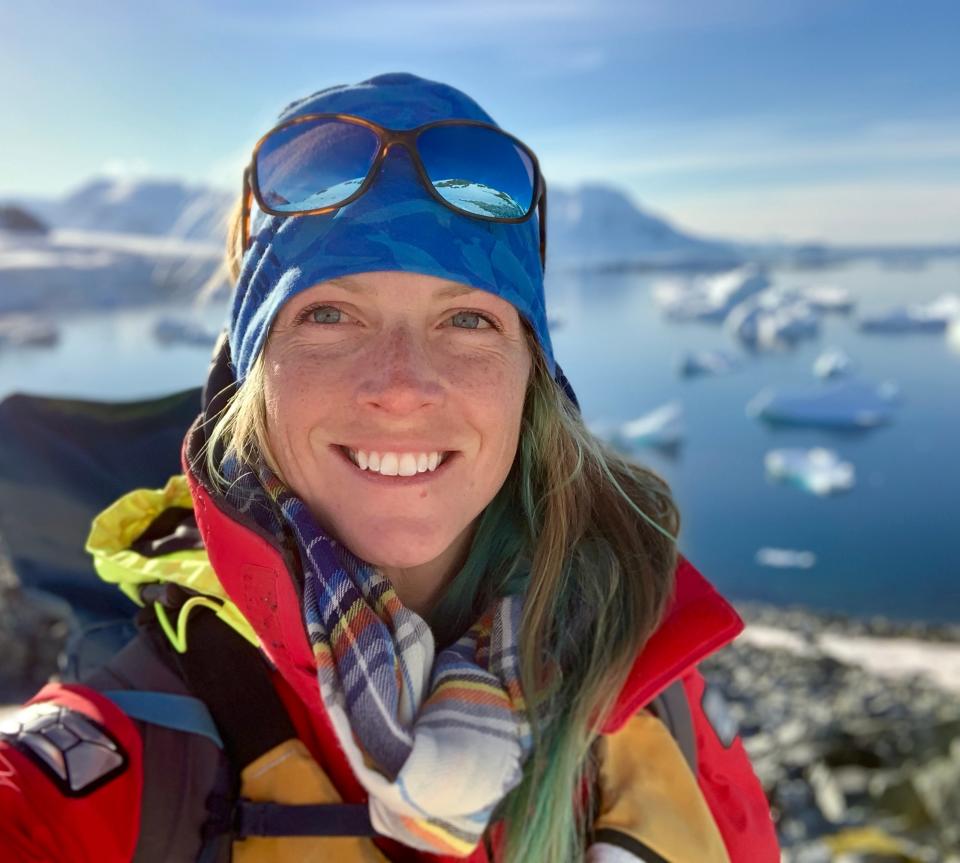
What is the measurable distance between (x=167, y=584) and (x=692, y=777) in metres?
0.77

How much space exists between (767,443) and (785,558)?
5.10m

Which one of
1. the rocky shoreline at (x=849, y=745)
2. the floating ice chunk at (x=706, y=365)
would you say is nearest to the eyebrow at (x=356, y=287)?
the rocky shoreline at (x=849, y=745)

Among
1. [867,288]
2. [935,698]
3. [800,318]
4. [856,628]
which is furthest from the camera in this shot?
[867,288]

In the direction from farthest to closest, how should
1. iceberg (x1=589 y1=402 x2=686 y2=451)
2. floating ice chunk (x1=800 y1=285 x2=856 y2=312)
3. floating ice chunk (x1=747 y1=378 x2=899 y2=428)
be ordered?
floating ice chunk (x1=800 y1=285 x2=856 y2=312) → floating ice chunk (x1=747 y1=378 x2=899 y2=428) → iceberg (x1=589 y1=402 x2=686 y2=451)

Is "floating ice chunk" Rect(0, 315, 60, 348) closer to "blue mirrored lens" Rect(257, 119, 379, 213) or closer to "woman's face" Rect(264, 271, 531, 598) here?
"blue mirrored lens" Rect(257, 119, 379, 213)

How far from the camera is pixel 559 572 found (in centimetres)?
118

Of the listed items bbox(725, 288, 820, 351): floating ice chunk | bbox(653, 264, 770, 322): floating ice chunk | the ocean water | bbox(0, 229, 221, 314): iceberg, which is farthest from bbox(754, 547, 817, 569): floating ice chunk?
bbox(0, 229, 221, 314): iceberg

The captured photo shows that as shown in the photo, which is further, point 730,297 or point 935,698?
point 730,297

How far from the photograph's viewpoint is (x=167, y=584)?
1104 mm

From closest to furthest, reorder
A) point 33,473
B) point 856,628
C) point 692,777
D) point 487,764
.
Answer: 1. point 487,764
2. point 692,777
3. point 33,473
4. point 856,628

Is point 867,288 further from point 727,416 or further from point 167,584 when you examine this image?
point 167,584

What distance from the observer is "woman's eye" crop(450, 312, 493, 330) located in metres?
1.09

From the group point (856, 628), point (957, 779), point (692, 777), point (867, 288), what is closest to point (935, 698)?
point (856, 628)

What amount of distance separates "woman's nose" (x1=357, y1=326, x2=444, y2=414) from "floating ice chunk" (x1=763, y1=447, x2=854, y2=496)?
632 inches
